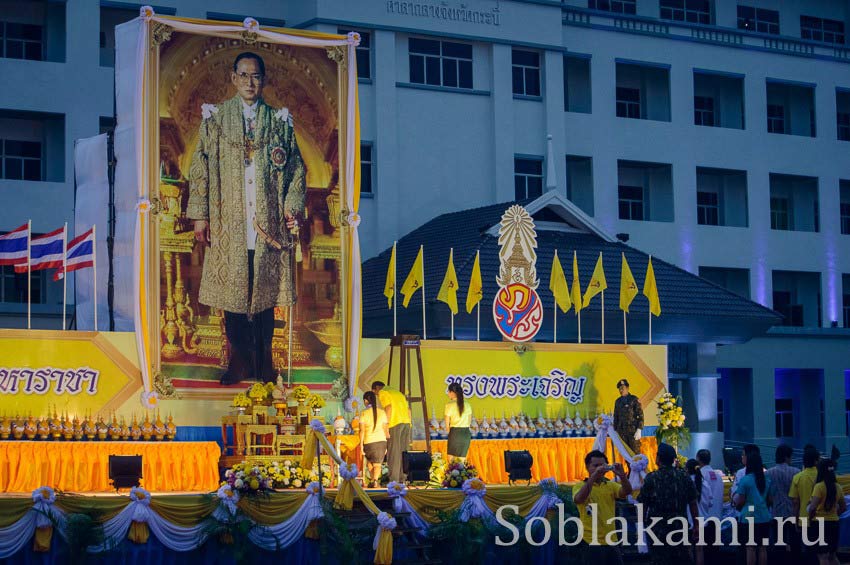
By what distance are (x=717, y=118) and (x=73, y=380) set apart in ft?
88.6

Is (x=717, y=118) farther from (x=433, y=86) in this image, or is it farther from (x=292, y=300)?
(x=292, y=300)

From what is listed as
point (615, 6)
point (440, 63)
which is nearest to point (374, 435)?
point (440, 63)

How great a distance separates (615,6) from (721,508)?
25523 mm

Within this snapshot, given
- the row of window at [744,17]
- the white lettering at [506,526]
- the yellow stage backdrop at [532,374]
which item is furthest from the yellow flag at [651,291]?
the row of window at [744,17]

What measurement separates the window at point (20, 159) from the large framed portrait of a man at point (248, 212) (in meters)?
12.3

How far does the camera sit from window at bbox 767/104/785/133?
1810 inches

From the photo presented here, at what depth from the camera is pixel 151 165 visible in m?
24.5

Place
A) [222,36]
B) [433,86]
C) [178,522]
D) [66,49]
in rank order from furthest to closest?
1. [433,86]
2. [66,49]
3. [222,36]
4. [178,522]

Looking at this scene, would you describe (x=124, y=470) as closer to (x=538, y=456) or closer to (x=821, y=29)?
(x=538, y=456)

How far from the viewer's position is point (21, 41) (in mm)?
35812

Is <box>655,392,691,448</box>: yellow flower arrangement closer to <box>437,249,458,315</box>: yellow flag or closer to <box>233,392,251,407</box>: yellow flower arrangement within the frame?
<box>437,249,458,315</box>: yellow flag

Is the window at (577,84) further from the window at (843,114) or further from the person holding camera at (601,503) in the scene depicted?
the person holding camera at (601,503)

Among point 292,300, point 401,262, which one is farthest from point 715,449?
point 292,300

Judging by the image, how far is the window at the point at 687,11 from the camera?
1747 inches
